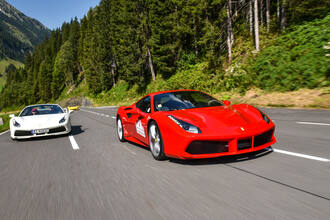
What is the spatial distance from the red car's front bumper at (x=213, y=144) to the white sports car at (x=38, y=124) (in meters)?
5.62

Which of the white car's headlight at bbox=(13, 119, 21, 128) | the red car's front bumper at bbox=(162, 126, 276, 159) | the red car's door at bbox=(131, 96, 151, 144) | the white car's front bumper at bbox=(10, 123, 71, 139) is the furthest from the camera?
the white car's headlight at bbox=(13, 119, 21, 128)

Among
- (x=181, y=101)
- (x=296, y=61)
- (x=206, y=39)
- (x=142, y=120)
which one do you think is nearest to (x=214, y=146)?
(x=181, y=101)

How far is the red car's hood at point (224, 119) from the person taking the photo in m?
3.78

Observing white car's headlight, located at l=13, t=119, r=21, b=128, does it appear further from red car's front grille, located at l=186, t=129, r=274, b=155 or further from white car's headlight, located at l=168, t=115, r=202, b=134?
red car's front grille, located at l=186, t=129, r=274, b=155

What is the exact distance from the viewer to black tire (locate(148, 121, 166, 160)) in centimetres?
435

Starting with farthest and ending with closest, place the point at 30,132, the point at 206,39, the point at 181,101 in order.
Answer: the point at 206,39 → the point at 30,132 → the point at 181,101

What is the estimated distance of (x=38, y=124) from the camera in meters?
8.27

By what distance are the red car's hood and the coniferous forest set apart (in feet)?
32.3

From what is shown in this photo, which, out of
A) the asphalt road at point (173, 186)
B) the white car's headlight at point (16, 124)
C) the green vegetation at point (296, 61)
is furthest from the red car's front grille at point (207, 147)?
the green vegetation at point (296, 61)

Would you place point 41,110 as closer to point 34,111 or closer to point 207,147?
point 34,111

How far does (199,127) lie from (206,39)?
21130mm

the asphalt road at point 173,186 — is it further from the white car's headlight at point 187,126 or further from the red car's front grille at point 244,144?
the white car's headlight at point 187,126

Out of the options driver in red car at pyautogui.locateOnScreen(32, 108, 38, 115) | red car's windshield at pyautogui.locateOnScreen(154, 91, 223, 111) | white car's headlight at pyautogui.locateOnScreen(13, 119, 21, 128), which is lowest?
white car's headlight at pyautogui.locateOnScreen(13, 119, 21, 128)

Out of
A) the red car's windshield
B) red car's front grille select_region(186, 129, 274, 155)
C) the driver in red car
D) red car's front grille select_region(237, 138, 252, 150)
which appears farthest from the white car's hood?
red car's front grille select_region(237, 138, 252, 150)
